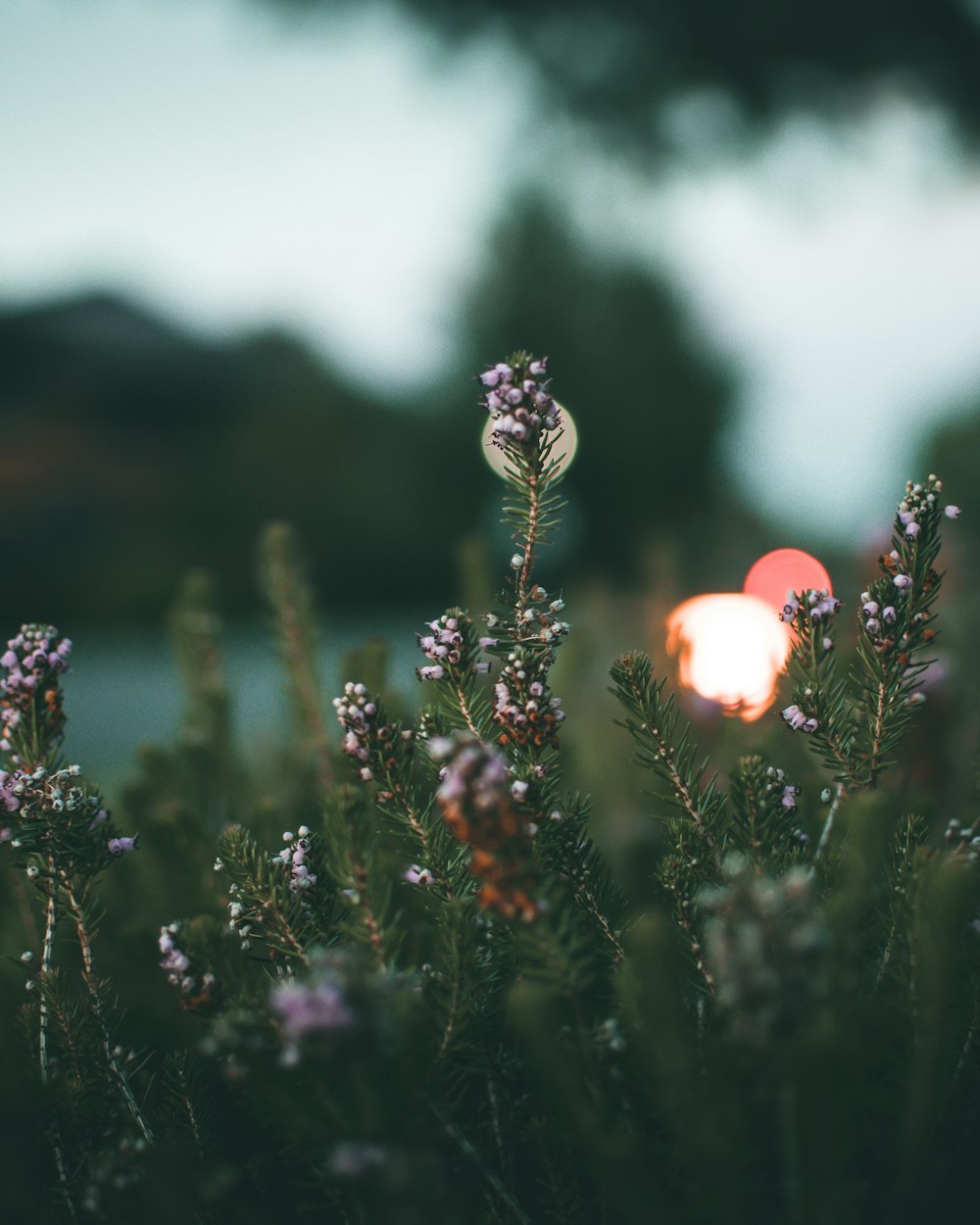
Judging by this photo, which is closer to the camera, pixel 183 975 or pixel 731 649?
pixel 183 975

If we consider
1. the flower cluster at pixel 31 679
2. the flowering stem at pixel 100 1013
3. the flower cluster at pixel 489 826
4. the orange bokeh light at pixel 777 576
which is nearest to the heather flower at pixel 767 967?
the flower cluster at pixel 489 826

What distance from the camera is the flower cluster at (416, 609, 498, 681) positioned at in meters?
1.12

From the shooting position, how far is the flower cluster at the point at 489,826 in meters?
0.88

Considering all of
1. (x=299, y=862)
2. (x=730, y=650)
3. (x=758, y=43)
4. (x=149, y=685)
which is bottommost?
(x=299, y=862)

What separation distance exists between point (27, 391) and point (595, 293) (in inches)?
670

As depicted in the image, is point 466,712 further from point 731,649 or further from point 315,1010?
point 731,649

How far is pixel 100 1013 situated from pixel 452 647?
26.7 inches

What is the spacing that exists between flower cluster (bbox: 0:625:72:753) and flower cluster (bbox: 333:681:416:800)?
1.35 ft

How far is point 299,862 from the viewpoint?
3.65 feet

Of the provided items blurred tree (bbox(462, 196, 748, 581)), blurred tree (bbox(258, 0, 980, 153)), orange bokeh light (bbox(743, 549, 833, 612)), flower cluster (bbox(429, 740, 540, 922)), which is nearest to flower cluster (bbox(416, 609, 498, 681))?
flower cluster (bbox(429, 740, 540, 922))

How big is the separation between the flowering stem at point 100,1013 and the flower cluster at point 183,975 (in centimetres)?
12

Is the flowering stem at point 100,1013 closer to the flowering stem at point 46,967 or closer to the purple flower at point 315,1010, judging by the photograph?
the flowering stem at point 46,967

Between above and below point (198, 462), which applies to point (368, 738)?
below

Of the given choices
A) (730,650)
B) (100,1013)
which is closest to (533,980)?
(100,1013)
